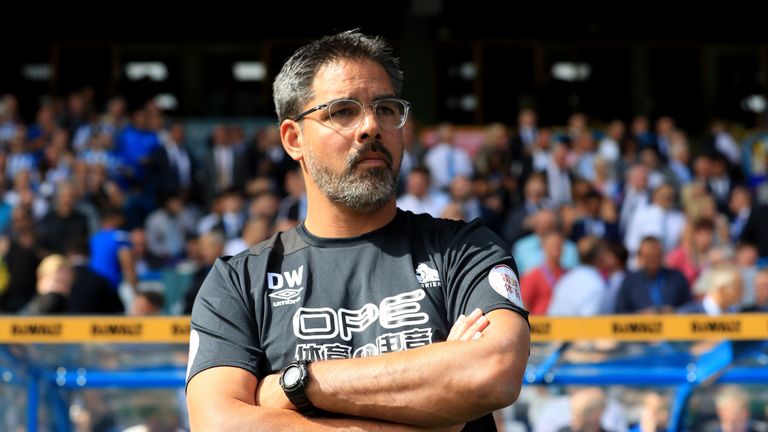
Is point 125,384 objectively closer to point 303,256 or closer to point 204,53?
point 303,256

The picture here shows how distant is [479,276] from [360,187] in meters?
0.38

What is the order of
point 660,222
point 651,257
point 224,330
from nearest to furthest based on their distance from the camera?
point 224,330
point 651,257
point 660,222

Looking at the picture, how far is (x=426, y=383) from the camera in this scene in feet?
9.05

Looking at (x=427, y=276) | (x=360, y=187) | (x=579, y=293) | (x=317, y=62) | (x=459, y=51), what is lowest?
(x=579, y=293)

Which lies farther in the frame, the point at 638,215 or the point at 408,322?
the point at 638,215

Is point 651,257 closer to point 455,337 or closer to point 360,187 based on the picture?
point 360,187

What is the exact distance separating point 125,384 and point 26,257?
181 inches

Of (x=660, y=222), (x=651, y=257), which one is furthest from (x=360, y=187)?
(x=660, y=222)

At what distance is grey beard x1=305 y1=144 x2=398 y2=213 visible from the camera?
3039 mm

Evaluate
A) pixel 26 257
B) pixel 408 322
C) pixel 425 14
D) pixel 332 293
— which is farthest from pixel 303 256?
pixel 425 14

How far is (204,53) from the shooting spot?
21.2 m

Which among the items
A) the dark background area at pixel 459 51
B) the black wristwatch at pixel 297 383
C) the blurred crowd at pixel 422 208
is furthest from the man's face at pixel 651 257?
the dark background area at pixel 459 51

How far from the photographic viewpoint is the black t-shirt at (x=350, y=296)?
9.64ft

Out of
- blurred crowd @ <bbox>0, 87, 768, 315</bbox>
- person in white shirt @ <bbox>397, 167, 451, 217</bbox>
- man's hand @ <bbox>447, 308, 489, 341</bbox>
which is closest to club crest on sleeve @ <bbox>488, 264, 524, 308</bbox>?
man's hand @ <bbox>447, 308, 489, 341</bbox>
